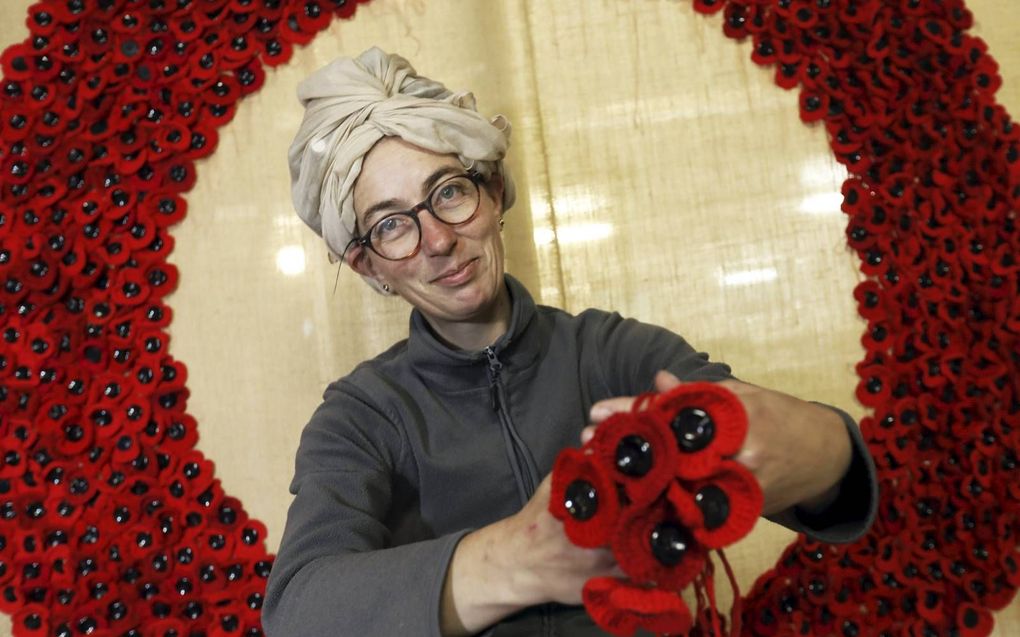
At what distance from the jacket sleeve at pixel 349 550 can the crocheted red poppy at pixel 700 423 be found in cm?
23

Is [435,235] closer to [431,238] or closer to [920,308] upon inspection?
[431,238]

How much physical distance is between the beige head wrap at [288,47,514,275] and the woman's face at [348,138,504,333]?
0.02 m

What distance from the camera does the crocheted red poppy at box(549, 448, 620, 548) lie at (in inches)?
22.8

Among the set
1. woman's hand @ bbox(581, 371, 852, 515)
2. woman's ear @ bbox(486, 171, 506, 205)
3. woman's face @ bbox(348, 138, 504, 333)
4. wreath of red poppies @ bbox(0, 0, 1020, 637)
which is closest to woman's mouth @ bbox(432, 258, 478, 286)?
woman's face @ bbox(348, 138, 504, 333)

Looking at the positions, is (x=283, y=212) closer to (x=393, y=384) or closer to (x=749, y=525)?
(x=393, y=384)

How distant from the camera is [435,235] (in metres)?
0.99

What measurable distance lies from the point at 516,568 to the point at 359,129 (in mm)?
563

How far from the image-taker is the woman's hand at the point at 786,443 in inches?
25.4

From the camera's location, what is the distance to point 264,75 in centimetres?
155

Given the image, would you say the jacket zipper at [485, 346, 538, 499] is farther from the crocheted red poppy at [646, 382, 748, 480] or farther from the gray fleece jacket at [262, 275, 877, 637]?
the crocheted red poppy at [646, 382, 748, 480]

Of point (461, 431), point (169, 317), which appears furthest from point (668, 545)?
point (169, 317)

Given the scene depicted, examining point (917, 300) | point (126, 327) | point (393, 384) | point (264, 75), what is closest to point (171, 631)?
point (126, 327)

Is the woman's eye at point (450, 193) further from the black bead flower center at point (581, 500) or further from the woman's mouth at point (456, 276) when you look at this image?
the black bead flower center at point (581, 500)

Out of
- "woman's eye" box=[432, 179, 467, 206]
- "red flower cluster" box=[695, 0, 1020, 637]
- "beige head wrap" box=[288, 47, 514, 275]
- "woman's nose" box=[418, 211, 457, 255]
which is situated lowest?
"red flower cluster" box=[695, 0, 1020, 637]
